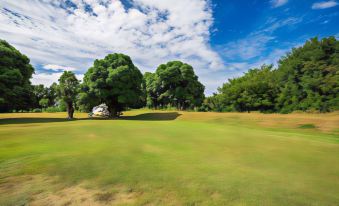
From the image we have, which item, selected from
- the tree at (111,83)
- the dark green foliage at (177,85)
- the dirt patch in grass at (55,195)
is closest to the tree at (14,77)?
the tree at (111,83)

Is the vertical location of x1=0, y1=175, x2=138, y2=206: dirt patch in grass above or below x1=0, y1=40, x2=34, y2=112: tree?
below

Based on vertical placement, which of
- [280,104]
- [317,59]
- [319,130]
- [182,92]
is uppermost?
[317,59]

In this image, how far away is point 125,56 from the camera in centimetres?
3322

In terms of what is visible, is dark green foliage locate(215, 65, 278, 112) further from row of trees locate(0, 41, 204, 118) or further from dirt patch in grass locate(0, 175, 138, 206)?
dirt patch in grass locate(0, 175, 138, 206)

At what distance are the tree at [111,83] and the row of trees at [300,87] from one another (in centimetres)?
2372

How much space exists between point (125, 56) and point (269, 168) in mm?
30984

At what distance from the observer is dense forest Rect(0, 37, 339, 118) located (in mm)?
24531

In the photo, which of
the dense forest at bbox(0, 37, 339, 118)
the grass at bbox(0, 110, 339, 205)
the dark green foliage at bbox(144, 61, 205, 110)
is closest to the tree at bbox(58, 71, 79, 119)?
the dense forest at bbox(0, 37, 339, 118)

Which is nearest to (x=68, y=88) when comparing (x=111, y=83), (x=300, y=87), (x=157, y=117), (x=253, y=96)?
(x=111, y=83)

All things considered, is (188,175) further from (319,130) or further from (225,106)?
(225,106)

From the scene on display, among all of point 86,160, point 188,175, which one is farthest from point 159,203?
point 86,160

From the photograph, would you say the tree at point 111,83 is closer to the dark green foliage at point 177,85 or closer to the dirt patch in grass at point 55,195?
the dark green foliage at point 177,85

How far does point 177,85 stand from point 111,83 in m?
22.4

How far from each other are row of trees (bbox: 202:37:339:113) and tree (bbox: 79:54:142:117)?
23721 mm
